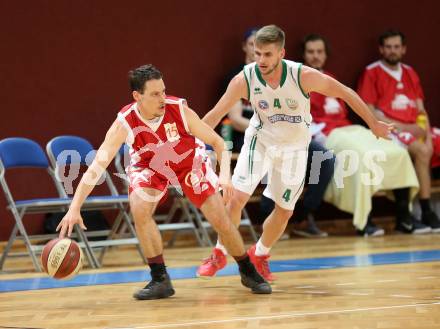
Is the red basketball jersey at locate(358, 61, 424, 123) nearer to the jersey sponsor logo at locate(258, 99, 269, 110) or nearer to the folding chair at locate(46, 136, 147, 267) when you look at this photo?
the folding chair at locate(46, 136, 147, 267)

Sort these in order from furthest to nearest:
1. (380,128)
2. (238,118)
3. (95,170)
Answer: (238,118), (380,128), (95,170)

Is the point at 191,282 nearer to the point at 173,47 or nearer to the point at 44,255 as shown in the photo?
the point at 44,255

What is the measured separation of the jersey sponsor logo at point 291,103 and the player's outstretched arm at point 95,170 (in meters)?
1.13

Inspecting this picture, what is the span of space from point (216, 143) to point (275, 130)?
832 mm

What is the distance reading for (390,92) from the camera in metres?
9.76

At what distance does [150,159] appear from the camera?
548cm

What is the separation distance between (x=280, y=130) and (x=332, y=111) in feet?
11.6

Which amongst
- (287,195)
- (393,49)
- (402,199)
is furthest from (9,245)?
(393,49)

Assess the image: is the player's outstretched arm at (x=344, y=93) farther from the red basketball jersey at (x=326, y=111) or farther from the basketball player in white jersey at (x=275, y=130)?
the red basketball jersey at (x=326, y=111)

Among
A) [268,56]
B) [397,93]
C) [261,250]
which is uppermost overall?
[268,56]

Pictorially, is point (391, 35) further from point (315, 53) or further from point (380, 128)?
point (380, 128)

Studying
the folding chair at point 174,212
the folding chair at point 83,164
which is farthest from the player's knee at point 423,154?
the folding chair at point 83,164

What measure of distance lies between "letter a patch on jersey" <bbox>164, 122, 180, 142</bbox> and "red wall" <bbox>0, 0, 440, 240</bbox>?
3.57m

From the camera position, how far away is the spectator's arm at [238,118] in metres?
8.80
